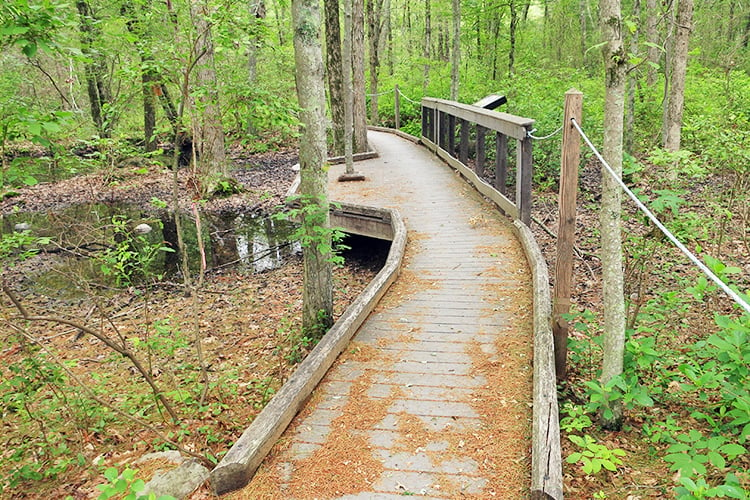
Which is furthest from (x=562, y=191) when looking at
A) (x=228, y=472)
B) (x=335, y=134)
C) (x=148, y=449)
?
(x=335, y=134)

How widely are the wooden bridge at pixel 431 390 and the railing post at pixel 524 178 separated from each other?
0.02 m

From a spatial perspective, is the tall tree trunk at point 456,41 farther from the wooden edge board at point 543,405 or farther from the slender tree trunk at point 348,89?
the wooden edge board at point 543,405

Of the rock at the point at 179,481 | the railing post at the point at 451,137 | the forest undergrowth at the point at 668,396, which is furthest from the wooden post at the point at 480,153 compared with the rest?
the rock at the point at 179,481

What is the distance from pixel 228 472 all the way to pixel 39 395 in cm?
388

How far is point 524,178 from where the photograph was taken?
733 centimetres

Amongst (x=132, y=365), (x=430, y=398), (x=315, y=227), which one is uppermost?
(x=315, y=227)

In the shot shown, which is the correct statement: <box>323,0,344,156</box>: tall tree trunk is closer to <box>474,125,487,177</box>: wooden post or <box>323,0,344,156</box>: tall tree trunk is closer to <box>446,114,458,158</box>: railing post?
<box>446,114,458,158</box>: railing post

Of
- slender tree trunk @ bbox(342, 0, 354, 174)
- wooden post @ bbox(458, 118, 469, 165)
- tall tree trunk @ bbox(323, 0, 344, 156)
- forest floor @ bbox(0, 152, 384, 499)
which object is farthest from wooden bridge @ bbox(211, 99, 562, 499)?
tall tree trunk @ bbox(323, 0, 344, 156)

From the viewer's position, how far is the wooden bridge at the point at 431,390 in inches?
122

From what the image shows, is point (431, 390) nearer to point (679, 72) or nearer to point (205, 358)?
point (205, 358)

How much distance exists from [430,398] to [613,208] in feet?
6.41

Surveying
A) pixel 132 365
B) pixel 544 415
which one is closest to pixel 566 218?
pixel 544 415

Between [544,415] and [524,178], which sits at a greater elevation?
[524,178]

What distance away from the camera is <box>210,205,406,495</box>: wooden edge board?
123 inches
